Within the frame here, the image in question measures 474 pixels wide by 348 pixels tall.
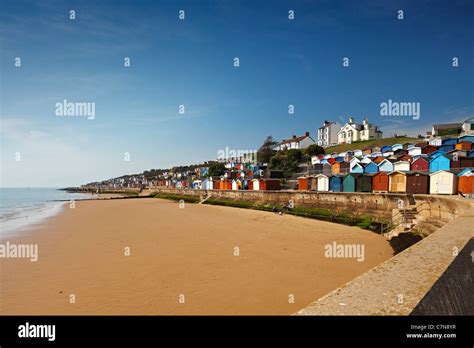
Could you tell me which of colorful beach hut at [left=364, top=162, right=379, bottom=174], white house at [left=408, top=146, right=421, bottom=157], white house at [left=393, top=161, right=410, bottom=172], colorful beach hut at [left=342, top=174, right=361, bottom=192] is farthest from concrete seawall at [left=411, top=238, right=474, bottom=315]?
white house at [left=408, top=146, right=421, bottom=157]

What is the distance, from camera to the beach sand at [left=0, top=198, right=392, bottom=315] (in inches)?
307

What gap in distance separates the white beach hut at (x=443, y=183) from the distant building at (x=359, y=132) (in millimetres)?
65464

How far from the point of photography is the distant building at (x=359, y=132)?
82.2m

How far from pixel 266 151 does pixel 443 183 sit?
65875 millimetres

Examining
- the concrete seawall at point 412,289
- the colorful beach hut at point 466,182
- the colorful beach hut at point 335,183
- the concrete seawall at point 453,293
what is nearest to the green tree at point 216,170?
the colorful beach hut at point 335,183

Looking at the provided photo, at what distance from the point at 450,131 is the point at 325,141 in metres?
38.3

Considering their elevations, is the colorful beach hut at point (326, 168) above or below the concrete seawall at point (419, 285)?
above

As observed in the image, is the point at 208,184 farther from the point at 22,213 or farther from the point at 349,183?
the point at 349,183

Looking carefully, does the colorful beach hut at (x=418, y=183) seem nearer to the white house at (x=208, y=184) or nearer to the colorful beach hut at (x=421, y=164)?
the colorful beach hut at (x=421, y=164)

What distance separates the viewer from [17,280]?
976cm

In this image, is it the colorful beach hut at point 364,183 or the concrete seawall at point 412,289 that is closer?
the concrete seawall at point 412,289
